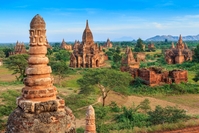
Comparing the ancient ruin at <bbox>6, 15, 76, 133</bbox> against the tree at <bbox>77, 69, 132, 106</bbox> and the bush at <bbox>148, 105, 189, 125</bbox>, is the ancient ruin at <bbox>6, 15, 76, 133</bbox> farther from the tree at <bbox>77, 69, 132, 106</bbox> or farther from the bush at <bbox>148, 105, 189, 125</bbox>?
the tree at <bbox>77, 69, 132, 106</bbox>

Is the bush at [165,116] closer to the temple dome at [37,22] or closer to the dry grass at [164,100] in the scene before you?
the dry grass at [164,100]

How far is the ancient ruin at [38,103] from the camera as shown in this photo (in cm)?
457

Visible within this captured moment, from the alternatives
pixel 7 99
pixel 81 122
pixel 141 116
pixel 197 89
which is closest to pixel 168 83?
pixel 197 89

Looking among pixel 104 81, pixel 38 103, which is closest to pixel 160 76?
pixel 104 81

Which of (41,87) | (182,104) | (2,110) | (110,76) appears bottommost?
(182,104)

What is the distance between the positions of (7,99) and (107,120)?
7.92 metres

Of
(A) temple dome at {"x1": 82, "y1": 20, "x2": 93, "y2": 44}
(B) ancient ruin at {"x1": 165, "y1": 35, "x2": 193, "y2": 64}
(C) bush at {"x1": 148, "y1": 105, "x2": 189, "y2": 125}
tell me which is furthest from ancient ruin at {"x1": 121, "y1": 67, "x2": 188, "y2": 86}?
(B) ancient ruin at {"x1": 165, "y1": 35, "x2": 193, "y2": 64}

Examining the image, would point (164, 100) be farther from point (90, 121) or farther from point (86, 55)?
point (86, 55)

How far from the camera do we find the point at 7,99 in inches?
750

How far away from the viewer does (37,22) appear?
493 cm

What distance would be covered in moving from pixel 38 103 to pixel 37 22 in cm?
161

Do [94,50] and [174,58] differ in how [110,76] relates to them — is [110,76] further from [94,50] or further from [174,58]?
[174,58]

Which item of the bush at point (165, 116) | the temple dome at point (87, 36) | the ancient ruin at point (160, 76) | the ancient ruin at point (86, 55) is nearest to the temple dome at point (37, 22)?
the bush at point (165, 116)

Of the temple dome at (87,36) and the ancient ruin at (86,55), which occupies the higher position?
the temple dome at (87,36)
